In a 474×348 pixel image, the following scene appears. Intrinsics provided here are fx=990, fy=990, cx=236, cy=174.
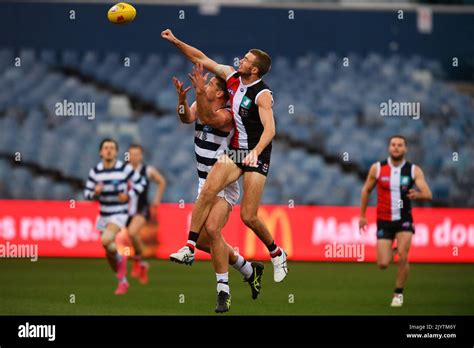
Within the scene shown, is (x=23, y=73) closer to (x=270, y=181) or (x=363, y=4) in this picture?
(x=270, y=181)

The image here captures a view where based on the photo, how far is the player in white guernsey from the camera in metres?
11.1

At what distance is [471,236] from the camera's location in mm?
22656

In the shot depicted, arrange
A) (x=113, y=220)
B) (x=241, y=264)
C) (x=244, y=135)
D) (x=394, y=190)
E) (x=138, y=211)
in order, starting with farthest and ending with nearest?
(x=138, y=211) < (x=113, y=220) < (x=394, y=190) < (x=241, y=264) < (x=244, y=135)

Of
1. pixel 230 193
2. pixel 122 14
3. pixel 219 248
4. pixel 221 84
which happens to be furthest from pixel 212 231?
pixel 122 14

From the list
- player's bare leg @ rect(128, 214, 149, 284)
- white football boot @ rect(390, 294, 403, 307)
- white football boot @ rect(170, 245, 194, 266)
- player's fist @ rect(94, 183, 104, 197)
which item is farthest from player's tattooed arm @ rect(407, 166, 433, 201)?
player's bare leg @ rect(128, 214, 149, 284)

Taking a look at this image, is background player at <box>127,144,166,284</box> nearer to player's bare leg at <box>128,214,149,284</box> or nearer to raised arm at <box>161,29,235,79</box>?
player's bare leg at <box>128,214,149,284</box>

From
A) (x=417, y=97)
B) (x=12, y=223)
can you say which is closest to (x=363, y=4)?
(x=417, y=97)

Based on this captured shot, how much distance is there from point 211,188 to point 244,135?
2.56ft

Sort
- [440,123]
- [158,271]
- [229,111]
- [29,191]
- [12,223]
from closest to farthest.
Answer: [229,111]
[158,271]
[12,223]
[29,191]
[440,123]

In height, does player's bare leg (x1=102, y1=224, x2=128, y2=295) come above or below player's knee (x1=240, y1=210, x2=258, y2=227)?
below

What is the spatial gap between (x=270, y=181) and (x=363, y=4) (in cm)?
567

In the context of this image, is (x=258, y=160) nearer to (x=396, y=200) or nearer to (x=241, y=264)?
(x=241, y=264)

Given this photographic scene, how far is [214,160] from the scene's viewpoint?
38.4ft

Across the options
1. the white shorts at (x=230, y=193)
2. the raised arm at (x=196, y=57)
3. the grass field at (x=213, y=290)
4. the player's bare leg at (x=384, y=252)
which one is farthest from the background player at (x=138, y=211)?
the raised arm at (x=196, y=57)
